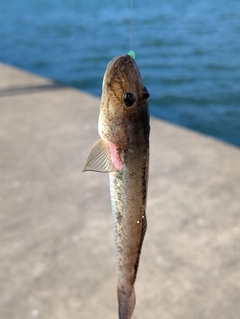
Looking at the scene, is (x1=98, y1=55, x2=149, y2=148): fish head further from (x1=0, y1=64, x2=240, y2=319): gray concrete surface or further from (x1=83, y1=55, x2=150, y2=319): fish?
(x1=0, y1=64, x2=240, y2=319): gray concrete surface

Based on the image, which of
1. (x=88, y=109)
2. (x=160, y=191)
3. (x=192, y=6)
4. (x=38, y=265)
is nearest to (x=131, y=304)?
(x=38, y=265)

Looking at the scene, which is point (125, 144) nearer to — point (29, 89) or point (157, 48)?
point (29, 89)

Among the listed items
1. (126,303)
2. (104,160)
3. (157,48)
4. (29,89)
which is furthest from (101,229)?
(157,48)

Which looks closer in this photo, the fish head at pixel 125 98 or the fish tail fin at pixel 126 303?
the fish head at pixel 125 98

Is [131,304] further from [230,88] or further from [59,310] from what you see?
[230,88]

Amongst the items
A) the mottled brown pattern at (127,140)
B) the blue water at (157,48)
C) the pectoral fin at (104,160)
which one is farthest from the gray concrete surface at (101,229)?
the blue water at (157,48)

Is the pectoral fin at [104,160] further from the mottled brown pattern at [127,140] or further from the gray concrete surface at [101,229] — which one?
the gray concrete surface at [101,229]
